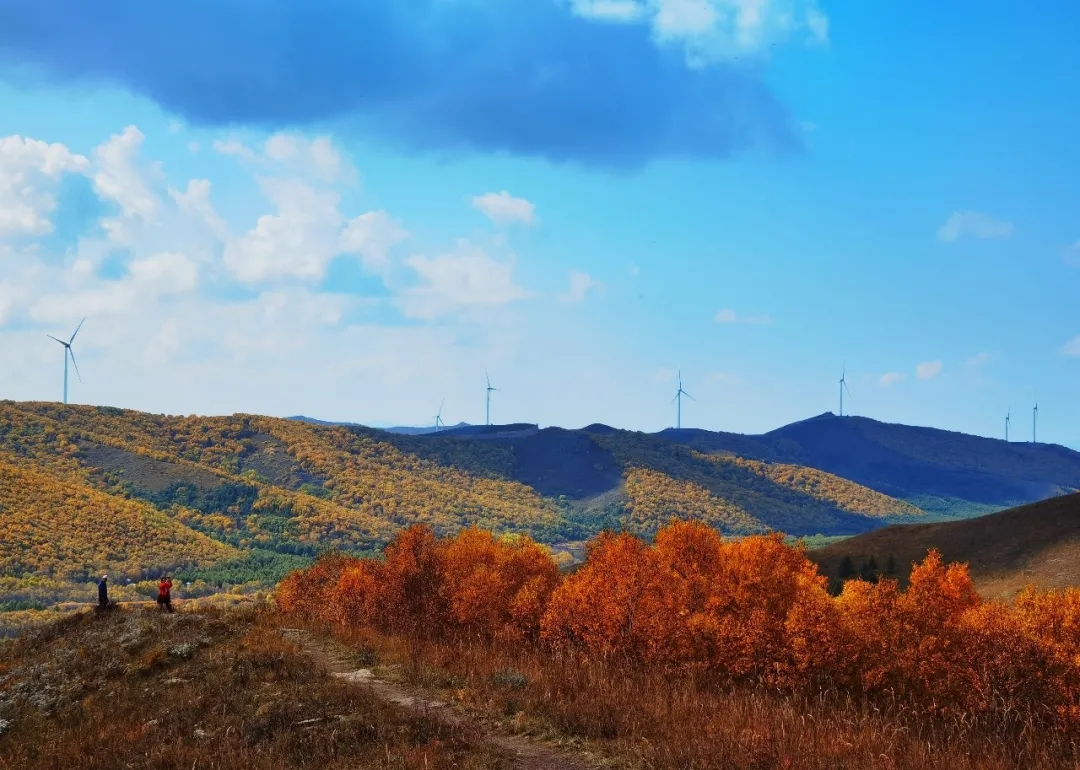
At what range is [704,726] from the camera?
1452 cm

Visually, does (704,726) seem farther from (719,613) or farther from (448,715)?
(719,613)

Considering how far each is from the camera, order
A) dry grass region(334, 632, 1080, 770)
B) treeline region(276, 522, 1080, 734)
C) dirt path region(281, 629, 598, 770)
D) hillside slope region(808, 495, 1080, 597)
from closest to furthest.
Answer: dry grass region(334, 632, 1080, 770) < dirt path region(281, 629, 598, 770) < treeline region(276, 522, 1080, 734) < hillside slope region(808, 495, 1080, 597)

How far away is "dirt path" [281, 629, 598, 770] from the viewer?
14070 mm

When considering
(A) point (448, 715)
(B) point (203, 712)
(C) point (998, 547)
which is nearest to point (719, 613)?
(B) point (203, 712)

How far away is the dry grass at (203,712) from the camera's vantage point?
15.1m

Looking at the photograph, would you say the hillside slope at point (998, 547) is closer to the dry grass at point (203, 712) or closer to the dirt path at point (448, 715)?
the dirt path at point (448, 715)

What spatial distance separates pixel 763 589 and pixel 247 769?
67.5 m

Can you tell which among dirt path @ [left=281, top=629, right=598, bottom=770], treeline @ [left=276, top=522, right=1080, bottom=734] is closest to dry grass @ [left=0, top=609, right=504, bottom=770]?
dirt path @ [left=281, top=629, right=598, bottom=770]

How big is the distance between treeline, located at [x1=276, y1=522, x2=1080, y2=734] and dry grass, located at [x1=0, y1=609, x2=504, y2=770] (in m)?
5.70

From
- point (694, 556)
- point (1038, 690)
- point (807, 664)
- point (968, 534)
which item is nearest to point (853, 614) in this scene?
point (807, 664)

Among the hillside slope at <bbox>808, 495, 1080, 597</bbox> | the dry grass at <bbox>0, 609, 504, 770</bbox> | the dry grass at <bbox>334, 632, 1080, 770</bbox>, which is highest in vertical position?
the dry grass at <bbox>334, 632, 1080, 770</bbox>

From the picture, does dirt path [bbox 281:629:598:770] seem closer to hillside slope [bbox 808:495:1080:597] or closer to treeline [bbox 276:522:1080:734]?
treeline [bbox 276:522:1080:734]

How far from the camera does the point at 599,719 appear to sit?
15.5 meters

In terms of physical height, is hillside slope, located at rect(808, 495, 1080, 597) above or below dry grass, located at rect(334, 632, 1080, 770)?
below
